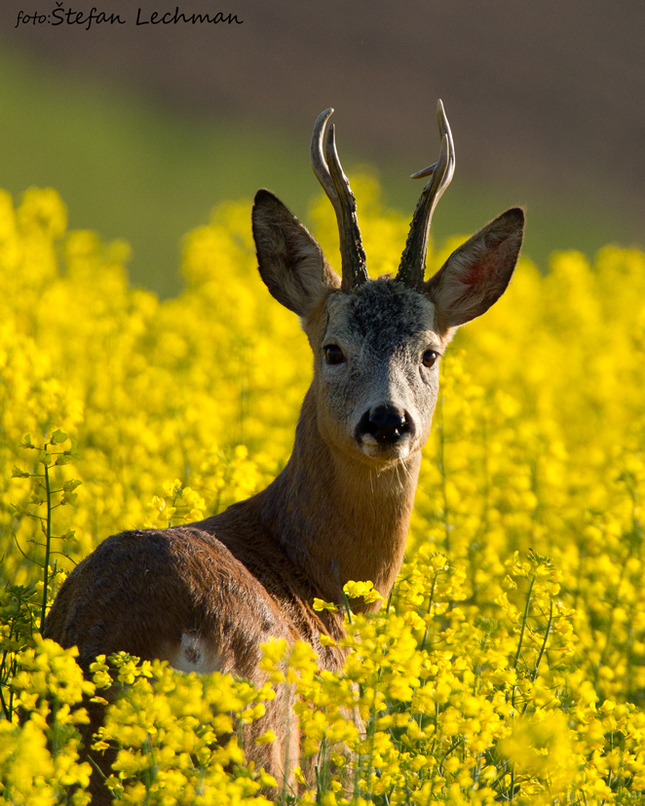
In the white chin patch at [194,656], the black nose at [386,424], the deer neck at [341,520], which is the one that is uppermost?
the black nose at [386,424]

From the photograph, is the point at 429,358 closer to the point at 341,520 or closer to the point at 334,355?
the point at 334,355

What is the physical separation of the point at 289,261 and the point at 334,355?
2.34 ft

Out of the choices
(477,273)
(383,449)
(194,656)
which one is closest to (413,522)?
(477,273)

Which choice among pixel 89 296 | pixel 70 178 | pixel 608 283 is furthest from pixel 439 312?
pixel 70 178

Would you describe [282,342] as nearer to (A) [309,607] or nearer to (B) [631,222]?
(A) [309,607]

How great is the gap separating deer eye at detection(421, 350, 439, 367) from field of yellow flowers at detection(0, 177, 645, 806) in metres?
0.88

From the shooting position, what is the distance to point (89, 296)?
10.4m

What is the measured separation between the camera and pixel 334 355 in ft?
15.9

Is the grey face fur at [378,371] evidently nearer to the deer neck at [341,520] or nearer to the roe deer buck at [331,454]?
the roe deer buck at [331,454]

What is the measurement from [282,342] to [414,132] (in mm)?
22113

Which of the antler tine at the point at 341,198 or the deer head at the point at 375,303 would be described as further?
the antler tine at the point at 341,198

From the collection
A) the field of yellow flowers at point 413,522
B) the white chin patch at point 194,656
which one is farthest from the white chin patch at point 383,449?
the white chin patch at point 194,656

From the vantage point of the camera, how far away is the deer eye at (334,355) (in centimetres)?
483

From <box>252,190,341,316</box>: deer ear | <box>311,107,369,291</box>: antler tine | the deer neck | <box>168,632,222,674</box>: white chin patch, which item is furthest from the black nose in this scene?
<box>168,632,222,674</box>: white chin patch
